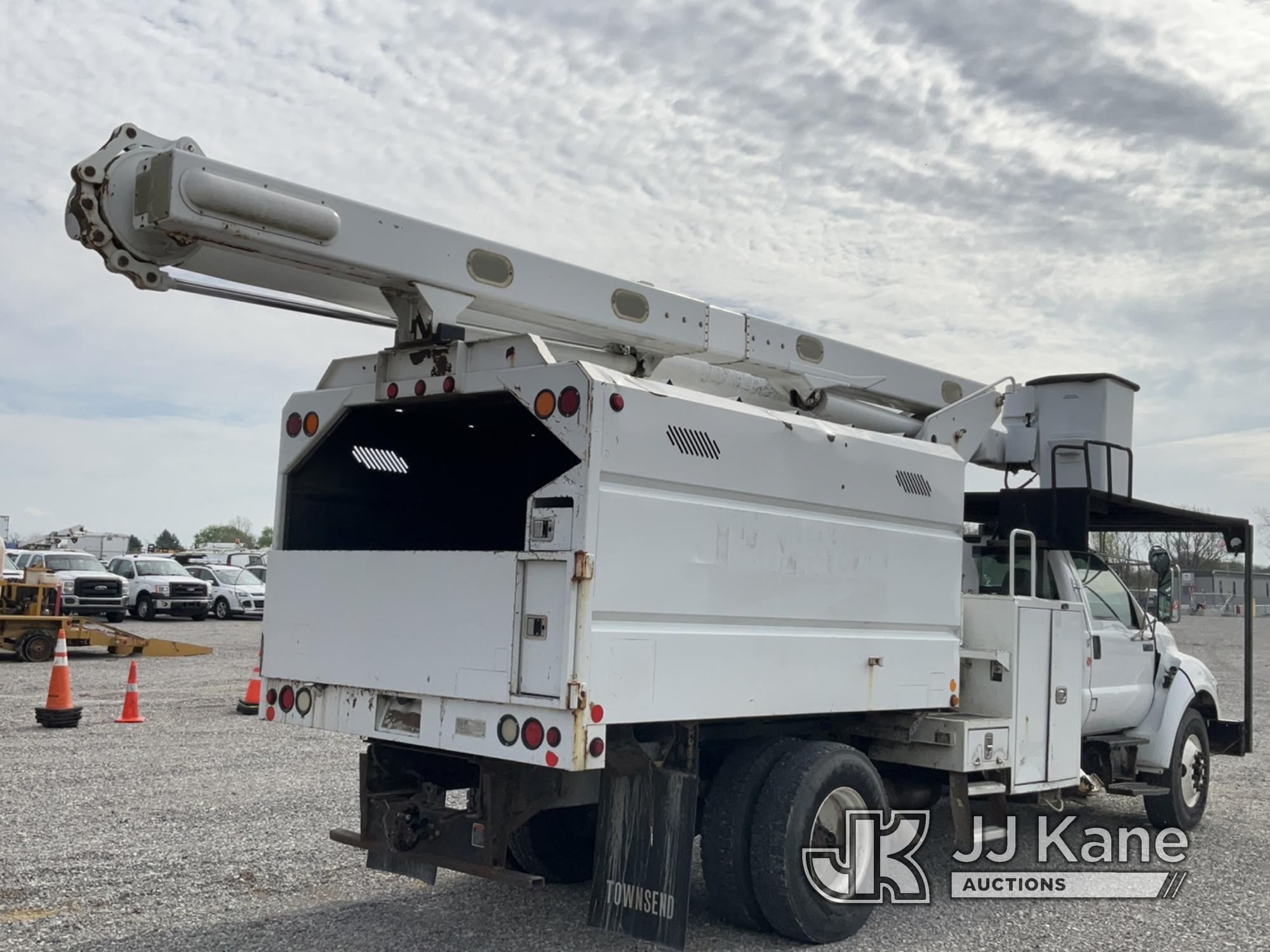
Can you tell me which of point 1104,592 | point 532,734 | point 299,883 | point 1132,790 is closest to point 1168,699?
point 1132,790

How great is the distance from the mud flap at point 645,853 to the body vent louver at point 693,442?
4.56 feet

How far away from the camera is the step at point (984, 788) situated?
22.1 ft

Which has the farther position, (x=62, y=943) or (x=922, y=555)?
(x=922, y=555)

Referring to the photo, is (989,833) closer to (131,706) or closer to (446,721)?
(446,721)

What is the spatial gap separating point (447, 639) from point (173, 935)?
6.57 feet

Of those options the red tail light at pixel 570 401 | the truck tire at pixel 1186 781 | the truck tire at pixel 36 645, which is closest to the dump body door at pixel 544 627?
the red tail light at pixel 570 401

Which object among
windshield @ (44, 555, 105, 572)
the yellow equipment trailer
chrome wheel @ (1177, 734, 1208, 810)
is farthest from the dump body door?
windshield @ (44, 555, 105, 572)

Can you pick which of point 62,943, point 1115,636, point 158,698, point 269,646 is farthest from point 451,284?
point 158,698

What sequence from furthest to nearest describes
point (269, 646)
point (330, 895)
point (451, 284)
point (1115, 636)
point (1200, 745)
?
point (1200, 745) < point (1115, 636) < point (330, 895) < point (269, 646) < point (451, 284)

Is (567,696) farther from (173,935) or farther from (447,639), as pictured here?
(173,935)

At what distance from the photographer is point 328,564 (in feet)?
18.6

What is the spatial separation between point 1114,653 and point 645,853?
14.8ft

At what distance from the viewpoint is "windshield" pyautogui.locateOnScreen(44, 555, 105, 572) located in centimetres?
2808

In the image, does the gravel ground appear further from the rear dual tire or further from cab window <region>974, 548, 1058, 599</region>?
cab window <region>974, 548, 1058, 599</region>
